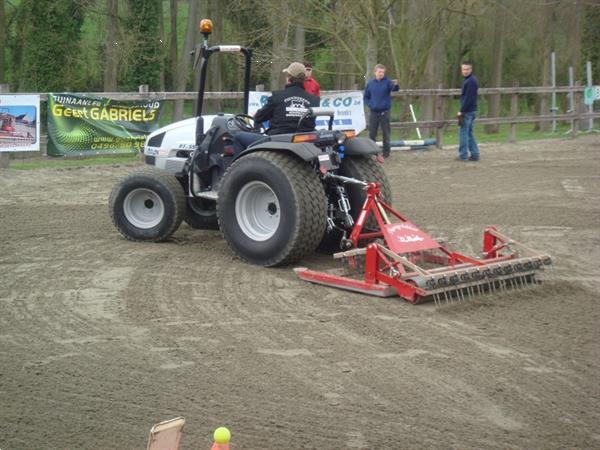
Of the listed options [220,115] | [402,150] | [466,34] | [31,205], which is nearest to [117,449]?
[220,115]

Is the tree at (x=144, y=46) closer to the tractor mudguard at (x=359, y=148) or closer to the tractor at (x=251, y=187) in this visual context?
the tractor at (x=251, y=187)

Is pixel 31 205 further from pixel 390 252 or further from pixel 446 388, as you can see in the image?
pixel 446 388

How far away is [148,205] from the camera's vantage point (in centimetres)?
917

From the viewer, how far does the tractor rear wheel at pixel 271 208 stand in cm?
768

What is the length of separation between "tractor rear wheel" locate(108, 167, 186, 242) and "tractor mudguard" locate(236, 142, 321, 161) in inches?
45.6

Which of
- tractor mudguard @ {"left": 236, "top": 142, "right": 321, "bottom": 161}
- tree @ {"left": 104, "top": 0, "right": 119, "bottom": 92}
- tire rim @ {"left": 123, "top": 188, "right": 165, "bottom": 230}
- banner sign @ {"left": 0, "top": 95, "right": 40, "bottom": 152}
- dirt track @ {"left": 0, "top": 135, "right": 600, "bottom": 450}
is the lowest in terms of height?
dirt track @ {"left": 0, "top": 135, "right": 600, "bottom": 450}

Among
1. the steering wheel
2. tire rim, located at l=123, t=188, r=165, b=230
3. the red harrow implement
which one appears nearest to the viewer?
the red harrow implement

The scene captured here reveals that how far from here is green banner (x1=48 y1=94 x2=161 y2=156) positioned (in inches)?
603

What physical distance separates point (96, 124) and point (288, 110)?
8255 mm

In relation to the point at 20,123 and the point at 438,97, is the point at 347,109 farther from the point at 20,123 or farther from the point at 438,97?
the point at 20,123

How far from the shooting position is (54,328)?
6102mm

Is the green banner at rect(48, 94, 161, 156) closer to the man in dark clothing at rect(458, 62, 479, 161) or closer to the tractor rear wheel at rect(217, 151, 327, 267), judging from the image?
the man in dark clothing at rect(458, 62, 479, 161)

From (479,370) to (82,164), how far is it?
482 inches

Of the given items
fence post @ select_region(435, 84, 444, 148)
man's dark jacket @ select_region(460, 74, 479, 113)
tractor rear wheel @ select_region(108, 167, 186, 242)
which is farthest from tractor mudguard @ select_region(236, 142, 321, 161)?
fence post @ select_region(435, 84, 444, 148)
